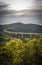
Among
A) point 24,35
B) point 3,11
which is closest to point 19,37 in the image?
point 24,35

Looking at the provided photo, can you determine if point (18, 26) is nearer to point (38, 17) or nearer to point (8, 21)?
point (8, 21)

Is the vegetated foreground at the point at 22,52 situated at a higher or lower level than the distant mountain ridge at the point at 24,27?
lower

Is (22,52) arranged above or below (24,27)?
below

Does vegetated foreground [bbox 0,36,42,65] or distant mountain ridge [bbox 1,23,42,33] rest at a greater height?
distant mountain ridge [bbox 1,23,42,33]
